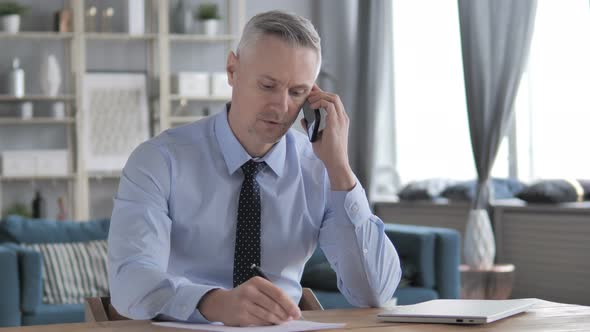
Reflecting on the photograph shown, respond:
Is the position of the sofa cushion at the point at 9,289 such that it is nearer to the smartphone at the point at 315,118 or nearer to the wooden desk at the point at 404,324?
the smartphone at the point at 315,118

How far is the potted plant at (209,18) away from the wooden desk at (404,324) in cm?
573

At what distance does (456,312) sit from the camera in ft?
5.58

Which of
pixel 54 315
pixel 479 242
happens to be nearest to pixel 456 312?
pixel 54 315

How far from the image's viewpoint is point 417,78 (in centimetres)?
724

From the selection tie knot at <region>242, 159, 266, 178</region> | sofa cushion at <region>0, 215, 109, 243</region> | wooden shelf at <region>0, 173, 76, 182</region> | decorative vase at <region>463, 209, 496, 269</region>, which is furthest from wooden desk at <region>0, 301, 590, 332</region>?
wooden shelf at <region>0, 173, 76, 182</region>

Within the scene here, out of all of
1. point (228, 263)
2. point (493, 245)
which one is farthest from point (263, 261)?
point (493, 245)

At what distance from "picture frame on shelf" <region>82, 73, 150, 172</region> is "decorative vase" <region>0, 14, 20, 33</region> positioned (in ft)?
2.16

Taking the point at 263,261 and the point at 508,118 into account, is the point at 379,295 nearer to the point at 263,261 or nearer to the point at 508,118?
the point at 263,261

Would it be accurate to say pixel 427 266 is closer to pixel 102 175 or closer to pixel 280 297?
pixel 102 175

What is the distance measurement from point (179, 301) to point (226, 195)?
436mm

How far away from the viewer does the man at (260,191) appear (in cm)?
197

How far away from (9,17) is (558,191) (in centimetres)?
414

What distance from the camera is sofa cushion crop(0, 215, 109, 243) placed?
4.76m

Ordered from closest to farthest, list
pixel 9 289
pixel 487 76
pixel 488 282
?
pixel 9 289, pixel 488 282, pixel 487 76
